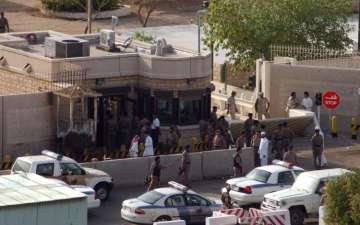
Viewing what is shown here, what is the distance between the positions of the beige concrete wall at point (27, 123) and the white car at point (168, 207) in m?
7.70

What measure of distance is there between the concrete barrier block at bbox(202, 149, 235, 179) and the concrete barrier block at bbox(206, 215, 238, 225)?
8586mm

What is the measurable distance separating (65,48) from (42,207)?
1688 centimetres

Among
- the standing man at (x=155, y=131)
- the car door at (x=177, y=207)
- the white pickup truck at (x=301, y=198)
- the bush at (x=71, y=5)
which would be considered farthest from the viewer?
the bush at (x=71, y=5)

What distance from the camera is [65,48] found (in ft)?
162

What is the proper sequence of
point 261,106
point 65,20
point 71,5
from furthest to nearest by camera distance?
point 71,5
point 65,20
point 261,106

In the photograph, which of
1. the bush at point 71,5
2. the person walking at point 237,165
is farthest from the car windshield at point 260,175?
the bush at point 71,5

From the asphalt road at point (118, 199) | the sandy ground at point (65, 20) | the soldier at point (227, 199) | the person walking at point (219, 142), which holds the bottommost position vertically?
the asphalt road at point (118, 199)

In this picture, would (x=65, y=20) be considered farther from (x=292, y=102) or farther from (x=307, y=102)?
(x=307, y=102)

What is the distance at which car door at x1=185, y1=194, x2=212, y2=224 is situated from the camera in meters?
39.6

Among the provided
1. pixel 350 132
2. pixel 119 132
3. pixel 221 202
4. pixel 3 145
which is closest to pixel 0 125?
pixel 3 145

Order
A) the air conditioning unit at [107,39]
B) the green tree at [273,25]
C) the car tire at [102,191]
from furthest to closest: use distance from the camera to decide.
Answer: the green tree at [273,25] < the air conditioning unit at [107,39] < the car tire at [102,191]

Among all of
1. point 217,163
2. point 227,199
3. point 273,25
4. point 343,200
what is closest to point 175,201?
point 227,199

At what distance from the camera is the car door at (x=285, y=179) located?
41.7 meters

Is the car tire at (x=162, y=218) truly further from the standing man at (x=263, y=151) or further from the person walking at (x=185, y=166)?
the standing man at (x=263, y=151)
